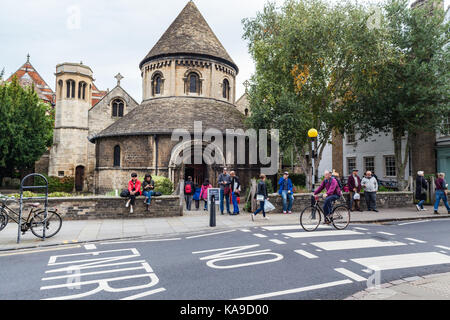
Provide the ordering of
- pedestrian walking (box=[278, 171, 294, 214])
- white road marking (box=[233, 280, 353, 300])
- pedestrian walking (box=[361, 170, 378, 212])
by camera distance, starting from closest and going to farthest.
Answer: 1. white road marking (box=[233, 280, 353, 300])
2. pedestrian walking (box=[278, 171, 294, 214])
3. pedestrian walking (box=[361, 170, 378, 212])

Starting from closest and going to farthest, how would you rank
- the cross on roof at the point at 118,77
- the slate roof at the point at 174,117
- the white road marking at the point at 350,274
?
the white road marking at the point at 350,274 → the slate roof at the point at 174,117 → the cross on roof at the point at 118,77

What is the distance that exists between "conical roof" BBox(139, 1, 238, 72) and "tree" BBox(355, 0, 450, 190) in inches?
484

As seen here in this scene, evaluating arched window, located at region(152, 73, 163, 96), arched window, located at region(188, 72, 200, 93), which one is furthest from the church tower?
arched window, located at region(188, 72, 200, 93)

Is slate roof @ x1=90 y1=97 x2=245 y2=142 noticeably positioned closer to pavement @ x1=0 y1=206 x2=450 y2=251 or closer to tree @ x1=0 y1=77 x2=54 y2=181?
pavement @ x1=0 y1=206 x2=450 y2=251

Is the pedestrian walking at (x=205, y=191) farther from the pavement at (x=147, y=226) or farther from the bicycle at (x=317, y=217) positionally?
the bicycle at (x=317, y=217)

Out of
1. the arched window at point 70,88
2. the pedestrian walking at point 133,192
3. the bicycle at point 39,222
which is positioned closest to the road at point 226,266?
the bicycle at point 39,222

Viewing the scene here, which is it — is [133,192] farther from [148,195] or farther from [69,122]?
[69,122]

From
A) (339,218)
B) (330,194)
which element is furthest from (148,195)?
(339,218)

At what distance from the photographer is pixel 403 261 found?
19.5 ft

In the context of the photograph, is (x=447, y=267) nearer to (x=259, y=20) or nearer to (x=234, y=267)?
(x=234, y=267)

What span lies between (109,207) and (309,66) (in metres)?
12.8

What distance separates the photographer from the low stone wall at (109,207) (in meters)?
11.5

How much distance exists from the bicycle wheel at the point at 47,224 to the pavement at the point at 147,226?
0.58 ft

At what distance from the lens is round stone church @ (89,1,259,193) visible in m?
20.3
